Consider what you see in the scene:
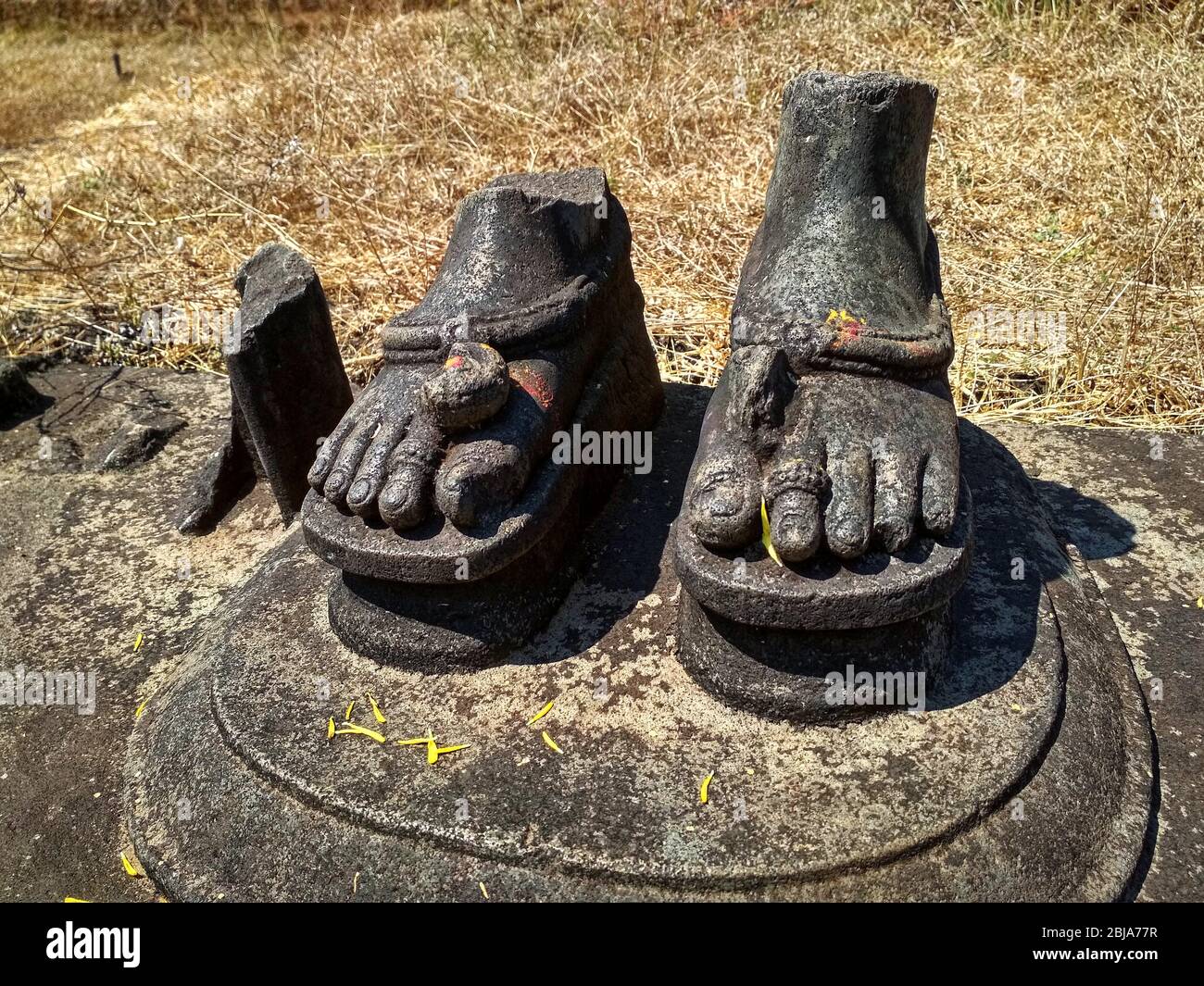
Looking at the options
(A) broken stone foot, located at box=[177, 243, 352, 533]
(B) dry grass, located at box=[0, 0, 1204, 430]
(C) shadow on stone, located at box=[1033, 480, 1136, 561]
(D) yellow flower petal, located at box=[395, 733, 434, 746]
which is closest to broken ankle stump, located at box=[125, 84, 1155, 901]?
(D) yellow flower petal, located at box=[395, 733, 434, 746]

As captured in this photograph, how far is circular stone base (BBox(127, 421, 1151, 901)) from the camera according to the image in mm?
1299

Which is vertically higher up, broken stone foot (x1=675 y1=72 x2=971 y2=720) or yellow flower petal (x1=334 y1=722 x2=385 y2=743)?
broken stone foot (x1=675 y1=72 x2=971 y2=720)

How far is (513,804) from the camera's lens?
4.49 ft

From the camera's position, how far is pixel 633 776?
1.39 meters

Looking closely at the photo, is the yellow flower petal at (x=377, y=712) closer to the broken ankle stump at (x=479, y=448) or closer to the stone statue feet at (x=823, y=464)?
the broken ankle stump at (x=479, y=448)

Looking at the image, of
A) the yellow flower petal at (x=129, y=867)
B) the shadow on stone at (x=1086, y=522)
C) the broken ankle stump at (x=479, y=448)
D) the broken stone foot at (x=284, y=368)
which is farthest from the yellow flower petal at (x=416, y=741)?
the shadow on stone at (x=1086, y=522)

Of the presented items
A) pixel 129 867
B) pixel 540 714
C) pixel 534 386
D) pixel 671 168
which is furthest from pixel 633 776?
pixel 671 168

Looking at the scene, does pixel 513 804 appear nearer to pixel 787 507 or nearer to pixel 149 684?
pixel 787 507

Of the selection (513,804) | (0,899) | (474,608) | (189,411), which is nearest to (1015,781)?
(513,804)

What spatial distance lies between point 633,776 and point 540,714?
18 centimetres

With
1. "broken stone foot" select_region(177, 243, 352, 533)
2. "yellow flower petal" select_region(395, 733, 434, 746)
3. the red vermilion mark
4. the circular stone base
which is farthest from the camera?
"broken stone foot" select_region(177, 243, 352, 533)

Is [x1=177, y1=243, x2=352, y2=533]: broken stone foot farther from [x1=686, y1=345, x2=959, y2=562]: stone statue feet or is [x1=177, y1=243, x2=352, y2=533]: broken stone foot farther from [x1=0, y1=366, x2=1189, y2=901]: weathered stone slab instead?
[x1=686, y1=345, x2=959, y2=562]: stone statue feet

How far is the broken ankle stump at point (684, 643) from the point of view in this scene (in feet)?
4.34

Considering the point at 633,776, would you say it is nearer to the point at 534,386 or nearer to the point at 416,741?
the point at 416,741
